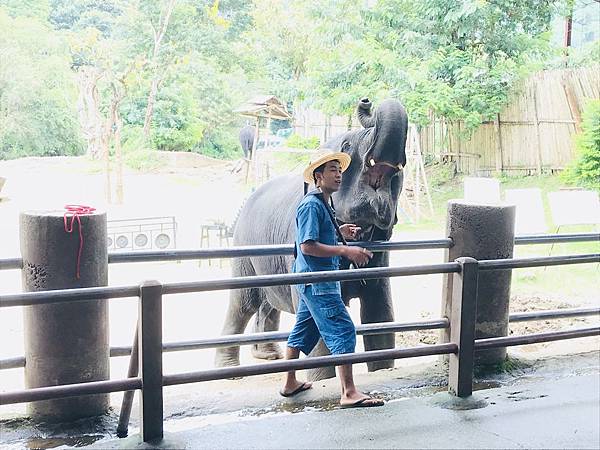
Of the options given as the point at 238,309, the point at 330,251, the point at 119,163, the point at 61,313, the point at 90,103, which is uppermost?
the point at 90,103

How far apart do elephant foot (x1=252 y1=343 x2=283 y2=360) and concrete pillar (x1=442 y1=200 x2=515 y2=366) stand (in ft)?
8.69

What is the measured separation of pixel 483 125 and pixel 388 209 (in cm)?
1411

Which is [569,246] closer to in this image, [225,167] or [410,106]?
[410,106]

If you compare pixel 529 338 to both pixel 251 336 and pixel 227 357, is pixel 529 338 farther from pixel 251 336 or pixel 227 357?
pixel 227 357

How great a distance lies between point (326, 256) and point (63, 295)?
1.18 m

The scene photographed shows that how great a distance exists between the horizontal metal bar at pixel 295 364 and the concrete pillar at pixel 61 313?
0.49m

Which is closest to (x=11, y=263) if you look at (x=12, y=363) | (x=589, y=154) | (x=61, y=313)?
(x=61, y=313)

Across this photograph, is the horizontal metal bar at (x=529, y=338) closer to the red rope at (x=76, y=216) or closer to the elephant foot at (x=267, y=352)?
the red rope at (x=76, y=216)

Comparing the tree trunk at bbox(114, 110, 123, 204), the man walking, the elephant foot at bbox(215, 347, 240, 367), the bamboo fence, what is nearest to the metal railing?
the man walking

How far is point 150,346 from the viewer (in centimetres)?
294

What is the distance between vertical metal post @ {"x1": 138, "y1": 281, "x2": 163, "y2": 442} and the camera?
9.61 feet

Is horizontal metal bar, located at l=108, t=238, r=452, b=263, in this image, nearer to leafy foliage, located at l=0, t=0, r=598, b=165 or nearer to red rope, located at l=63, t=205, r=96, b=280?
red rope, located at l=63, t=205, r=96, b=280

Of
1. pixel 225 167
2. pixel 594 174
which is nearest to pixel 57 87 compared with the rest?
pixel 225 167

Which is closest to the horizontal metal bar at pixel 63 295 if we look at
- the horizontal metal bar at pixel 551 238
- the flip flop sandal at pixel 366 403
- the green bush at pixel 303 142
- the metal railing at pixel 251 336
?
the metal railing at pixel 251 336
